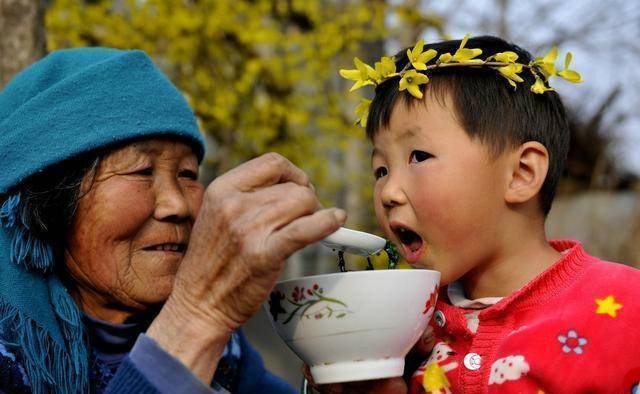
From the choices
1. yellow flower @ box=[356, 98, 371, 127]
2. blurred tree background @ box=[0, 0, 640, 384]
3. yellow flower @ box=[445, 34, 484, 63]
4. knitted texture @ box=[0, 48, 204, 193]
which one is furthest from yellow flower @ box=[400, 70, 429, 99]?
blurred tree background @ box=[0, 0, 640, 384]

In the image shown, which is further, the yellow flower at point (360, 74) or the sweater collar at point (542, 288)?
the yellow flower at point (360, 74)

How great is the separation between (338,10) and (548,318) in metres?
6.69

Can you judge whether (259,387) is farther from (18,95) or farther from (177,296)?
(18,95)

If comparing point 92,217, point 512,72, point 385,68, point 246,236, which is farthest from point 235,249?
point 512,72

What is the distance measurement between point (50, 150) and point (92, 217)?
221 millimetres

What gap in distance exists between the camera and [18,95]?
204cm

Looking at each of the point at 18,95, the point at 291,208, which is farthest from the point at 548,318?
the point at 18,95

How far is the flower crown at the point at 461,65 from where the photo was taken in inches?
73.6

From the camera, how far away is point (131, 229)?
197 centimetres

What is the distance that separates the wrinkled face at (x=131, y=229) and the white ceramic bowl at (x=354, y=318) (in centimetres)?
57

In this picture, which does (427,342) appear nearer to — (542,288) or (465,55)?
(542,288)

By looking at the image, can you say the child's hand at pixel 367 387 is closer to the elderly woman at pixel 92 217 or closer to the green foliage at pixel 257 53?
the elderly woman at pixel 92 217

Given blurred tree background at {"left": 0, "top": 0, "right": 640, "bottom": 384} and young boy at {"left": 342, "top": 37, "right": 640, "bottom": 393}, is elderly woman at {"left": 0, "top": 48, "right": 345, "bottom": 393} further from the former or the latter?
blurred tree background at {"left": 0, "top": 0, "right": 640, "bottom": 384}

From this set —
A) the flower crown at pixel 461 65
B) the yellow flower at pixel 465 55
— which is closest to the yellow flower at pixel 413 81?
the flower crown at pixel 461 65
